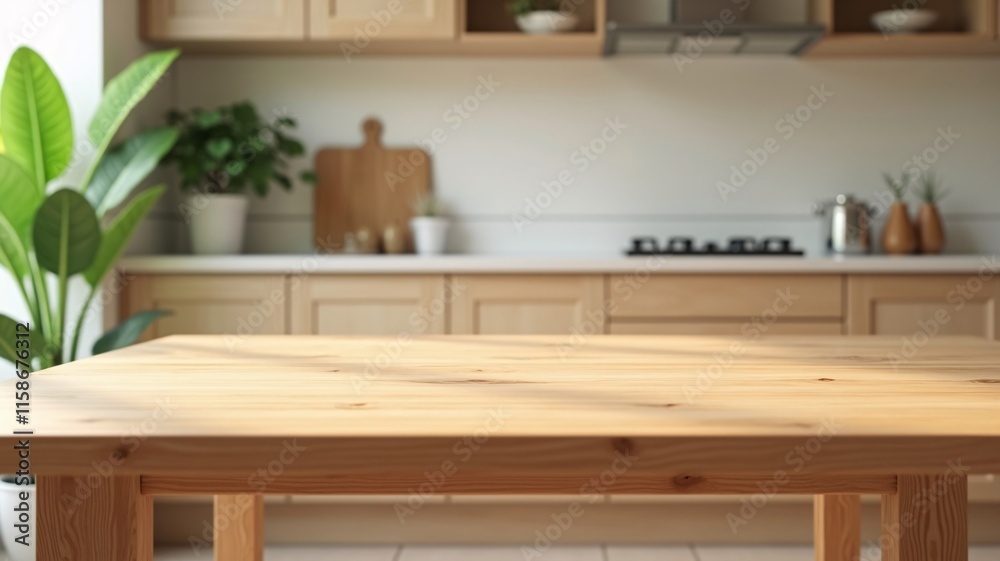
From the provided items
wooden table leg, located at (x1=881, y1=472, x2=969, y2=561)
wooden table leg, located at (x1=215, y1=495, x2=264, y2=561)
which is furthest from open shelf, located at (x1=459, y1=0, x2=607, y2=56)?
wooden table leg, located at (x1=881, y1=472, x2=969, y2=561)

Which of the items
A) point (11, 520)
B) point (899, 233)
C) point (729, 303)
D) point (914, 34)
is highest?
point (914, 34)

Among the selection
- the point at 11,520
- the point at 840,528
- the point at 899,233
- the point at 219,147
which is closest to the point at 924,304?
the point at 899,233

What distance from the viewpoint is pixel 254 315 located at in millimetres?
2803

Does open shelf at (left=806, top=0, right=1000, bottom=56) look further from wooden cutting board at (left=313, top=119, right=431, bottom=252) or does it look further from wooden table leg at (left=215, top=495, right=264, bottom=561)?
wooden table leg at (left=215, top=495, right=264, bottom=561)

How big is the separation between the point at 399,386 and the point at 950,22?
3177 mm

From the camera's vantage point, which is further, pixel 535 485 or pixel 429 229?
pixel 429 229

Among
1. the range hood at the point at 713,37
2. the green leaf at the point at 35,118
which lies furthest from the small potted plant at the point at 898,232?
the green leaf at the point at 35,118

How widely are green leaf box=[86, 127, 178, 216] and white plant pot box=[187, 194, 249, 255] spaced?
0.43 meters

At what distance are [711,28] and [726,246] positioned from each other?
32.3 inches

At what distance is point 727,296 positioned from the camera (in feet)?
9.09

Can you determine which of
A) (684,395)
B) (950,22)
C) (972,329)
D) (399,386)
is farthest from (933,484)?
(950,22)

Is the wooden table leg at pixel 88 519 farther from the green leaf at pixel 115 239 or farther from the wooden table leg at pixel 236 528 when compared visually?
the green leaf at pixel 115 239

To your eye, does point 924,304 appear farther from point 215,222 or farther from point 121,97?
point 121,97

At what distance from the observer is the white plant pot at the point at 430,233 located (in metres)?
3.28
